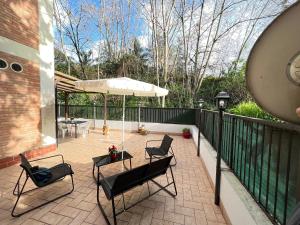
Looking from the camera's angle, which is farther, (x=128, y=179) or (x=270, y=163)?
(x=128, y=179)

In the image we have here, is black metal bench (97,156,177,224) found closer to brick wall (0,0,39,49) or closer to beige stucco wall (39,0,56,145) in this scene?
beige stucco wall (39,0,56,145)

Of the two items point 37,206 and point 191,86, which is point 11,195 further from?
point 191,86

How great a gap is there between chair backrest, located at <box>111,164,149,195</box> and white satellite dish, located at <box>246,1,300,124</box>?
1.89 meters

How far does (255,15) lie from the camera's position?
1052 centimetres

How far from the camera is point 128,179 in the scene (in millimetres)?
2432

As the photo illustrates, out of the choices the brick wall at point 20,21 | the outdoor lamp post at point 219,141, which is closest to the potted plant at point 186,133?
the outdoor lamp post at point 219,141

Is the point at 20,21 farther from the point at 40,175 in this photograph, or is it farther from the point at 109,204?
the point at 109,204

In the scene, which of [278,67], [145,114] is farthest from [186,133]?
[278,67]

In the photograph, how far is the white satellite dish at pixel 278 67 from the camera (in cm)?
69

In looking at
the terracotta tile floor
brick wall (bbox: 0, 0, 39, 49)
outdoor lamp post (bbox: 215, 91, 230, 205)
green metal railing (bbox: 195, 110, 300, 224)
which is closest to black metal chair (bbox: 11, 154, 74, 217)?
the terracotta tile floor

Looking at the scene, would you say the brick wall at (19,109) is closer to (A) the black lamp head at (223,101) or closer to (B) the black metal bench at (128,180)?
(B) the black metal bench at (128,180)

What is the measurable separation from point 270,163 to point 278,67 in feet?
4.49

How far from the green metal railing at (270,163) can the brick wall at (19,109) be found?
505cm

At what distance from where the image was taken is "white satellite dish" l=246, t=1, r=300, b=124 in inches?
27.2
